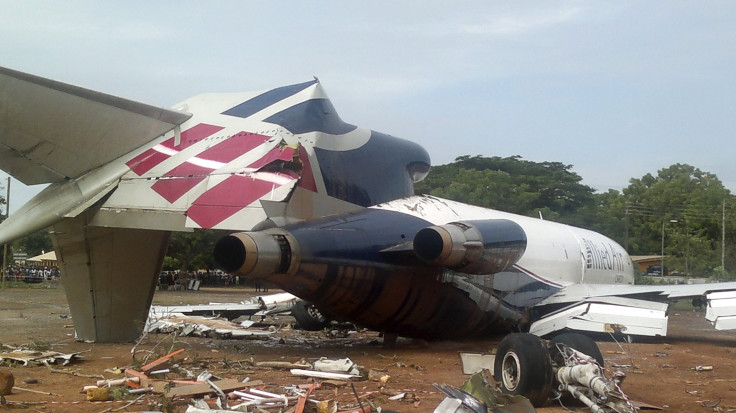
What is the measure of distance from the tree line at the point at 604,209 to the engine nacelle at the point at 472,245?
86.2 ft

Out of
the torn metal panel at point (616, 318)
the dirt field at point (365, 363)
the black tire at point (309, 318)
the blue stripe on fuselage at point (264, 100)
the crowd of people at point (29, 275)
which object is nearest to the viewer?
the dirt field at point (365, 363)

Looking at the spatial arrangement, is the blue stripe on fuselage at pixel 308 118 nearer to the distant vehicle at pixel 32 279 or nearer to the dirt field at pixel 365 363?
the dirt field at pixel 365 363

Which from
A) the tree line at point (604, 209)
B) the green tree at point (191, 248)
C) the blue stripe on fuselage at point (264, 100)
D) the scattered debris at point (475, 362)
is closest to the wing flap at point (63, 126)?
the blue stripe on fuselage at point (264, 100)

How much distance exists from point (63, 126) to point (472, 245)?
6638 millimetres

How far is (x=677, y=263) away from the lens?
47688 millimetres

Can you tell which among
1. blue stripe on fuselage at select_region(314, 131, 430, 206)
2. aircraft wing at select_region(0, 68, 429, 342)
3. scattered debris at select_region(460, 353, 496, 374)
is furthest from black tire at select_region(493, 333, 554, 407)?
blue stripe on fuselage at select_region(314, 131, 430, 206)

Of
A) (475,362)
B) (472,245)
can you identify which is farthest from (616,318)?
(475,362)

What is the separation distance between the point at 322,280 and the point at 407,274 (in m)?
1.75

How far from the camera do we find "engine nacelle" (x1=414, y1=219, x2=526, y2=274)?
36.4ft

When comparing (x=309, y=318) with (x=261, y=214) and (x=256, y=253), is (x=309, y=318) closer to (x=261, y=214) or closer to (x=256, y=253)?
(x=261, y=214)

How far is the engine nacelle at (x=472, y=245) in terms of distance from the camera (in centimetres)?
1111

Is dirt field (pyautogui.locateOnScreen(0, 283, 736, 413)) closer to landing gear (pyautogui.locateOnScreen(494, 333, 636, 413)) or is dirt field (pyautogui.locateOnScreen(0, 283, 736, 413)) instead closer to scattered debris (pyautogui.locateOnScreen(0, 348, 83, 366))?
scattered debris (pyautogui.locateOnScreen(0, 348, 83, 366))

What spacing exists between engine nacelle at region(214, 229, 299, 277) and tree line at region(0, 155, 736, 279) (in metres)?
26.7

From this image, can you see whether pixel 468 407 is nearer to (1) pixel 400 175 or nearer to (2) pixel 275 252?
(2) pixel 275 252
